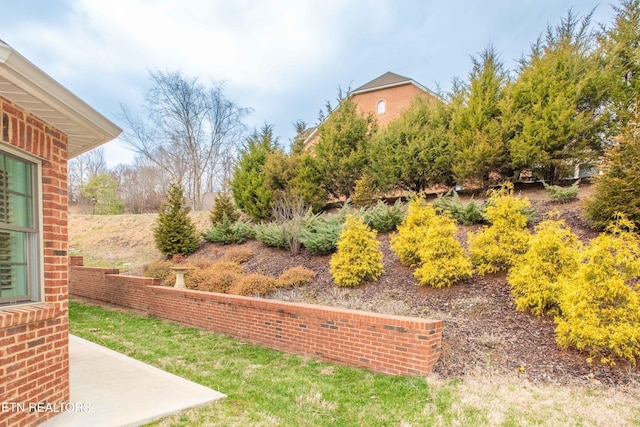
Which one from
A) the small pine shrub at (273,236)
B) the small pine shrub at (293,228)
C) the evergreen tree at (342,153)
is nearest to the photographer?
the small pine shrub at (293,228)

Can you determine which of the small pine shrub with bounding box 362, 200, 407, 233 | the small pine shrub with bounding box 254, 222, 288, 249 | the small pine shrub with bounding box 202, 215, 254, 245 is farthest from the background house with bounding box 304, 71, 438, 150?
the small pine shrub with bounding box 362, 200, 407, 233

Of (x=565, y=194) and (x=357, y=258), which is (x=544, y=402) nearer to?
(x=357, y=258)

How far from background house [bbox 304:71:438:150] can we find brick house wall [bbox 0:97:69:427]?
56.5 feet

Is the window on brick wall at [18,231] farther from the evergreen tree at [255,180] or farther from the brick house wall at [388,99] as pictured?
the brick house wall at [388,99]

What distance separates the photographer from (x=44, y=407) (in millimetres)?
2885

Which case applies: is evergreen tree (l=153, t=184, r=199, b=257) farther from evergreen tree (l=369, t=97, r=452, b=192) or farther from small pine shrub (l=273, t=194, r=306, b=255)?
evergreen tree (l=369, t=97, r=452, b=192)

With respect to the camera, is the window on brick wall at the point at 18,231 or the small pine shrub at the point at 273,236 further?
the small pine shrub at the point at 273,236

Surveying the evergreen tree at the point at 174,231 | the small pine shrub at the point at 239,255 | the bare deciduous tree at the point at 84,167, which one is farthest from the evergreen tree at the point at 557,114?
the bare deciduous tree at the point at 84,167

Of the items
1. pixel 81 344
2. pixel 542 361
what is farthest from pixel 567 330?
pixel 81 344

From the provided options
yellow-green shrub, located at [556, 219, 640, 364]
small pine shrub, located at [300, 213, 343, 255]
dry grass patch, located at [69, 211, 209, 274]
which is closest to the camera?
yellow-green shrub, located at [556, 219, 640, 364]

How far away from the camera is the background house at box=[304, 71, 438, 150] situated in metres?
20.4

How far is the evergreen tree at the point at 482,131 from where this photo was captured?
10.3 metres

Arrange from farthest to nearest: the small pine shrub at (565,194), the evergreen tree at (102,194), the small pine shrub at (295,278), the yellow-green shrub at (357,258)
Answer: the evergreen tree at (102,194), the small pine shrub at (565,194), the small pine shrub at (295,278), the yellow-green shrub at (357,258)

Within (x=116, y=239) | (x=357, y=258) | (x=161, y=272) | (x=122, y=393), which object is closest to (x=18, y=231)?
(x=122, y=393)
